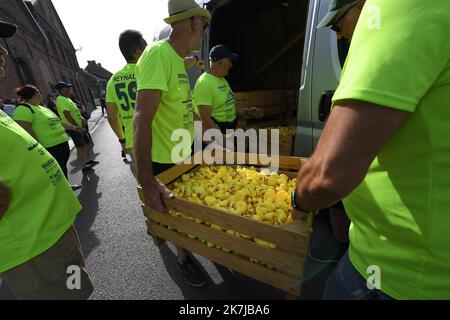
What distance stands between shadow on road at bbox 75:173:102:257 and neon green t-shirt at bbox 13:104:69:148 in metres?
1.16

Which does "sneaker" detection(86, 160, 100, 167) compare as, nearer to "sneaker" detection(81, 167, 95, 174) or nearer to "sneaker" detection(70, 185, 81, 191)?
"sneaker" detection(81, 167, 95, 174)

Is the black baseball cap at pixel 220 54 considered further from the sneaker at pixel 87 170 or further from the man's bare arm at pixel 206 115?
the sneaker at pixel 87 170

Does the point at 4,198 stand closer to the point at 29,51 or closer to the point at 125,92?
the point at 125,92

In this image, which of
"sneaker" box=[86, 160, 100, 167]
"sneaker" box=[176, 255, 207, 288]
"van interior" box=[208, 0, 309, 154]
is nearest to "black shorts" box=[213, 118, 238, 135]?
"van interior" box=[208, 0, 309, 154]

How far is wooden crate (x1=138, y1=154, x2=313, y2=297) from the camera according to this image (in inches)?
52.2

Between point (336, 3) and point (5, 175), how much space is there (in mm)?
1910

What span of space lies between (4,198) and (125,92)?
2.68 m

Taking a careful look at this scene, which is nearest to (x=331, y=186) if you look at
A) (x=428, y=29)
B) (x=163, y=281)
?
(x=428, y=29)

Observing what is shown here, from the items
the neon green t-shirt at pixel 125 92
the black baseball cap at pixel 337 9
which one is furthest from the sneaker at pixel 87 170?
the black baseball cap at pixel 337 9

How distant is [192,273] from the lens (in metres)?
2.38

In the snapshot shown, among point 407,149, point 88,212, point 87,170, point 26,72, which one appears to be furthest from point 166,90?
point 26,72

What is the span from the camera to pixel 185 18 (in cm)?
182

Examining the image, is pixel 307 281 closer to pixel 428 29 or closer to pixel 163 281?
pixel 163 281

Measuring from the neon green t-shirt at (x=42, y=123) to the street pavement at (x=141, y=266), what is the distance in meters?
1.38
